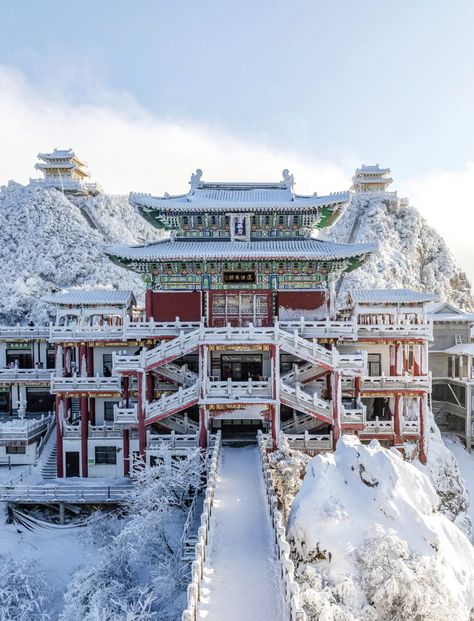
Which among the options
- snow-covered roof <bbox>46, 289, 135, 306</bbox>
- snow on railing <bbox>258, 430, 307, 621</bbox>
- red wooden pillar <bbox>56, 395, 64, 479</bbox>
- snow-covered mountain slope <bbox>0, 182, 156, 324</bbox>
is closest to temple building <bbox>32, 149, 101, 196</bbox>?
snow-covered mountain slope <bbox>0, 182, 156, 324</bbox>

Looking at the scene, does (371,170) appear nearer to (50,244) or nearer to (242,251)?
(50,244)

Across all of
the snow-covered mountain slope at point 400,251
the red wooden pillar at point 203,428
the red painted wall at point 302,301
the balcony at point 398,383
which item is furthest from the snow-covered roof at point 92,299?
the snow-covered mountain slope at point 400,251

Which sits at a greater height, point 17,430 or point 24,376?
point 24,376

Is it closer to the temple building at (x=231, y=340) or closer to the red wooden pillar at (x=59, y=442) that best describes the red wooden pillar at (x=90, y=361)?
→ the temple building at (x=231, y=340)

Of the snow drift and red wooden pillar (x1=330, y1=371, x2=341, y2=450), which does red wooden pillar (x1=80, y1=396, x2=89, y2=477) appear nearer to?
red wooden pillar (x1=330, y1=371, x2=341, y2=450)

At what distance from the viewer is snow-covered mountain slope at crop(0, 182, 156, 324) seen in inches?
2734

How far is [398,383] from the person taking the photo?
91.8 feet

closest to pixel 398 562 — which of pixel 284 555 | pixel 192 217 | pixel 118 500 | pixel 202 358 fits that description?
pixel 284 555

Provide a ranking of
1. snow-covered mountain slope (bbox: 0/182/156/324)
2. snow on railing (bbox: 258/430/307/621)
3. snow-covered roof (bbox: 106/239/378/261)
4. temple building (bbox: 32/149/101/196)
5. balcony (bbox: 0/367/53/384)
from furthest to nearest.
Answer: temple building (bbox: 32/149/101/196) < snow-covered mountain slope (bbox: 0/182/156/324) < balcony (bbox: 0/367/53/384) < snow-covered roof (bbox: 106/239/378/261) < snow on railing (bbox: 258/430/307/621)

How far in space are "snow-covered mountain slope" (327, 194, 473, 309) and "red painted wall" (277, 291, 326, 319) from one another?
46.3m

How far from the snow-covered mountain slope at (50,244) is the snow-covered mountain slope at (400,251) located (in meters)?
40.6

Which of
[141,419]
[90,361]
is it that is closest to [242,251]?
[141,419]

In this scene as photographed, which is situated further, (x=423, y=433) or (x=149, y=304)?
(x=149, y=304)

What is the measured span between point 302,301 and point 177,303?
7.37 m
